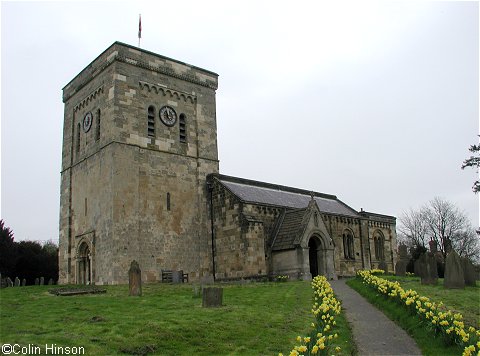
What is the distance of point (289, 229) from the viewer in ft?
106

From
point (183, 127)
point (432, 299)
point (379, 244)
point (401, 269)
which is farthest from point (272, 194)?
point (432, 299)

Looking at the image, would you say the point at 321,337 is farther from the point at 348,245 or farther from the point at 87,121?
the point at 348,245

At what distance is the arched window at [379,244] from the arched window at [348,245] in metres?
5.62

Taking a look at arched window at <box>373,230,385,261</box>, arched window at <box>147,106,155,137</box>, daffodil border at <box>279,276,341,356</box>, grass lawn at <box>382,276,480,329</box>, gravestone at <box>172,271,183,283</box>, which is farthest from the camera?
arched window at <box>373,230,385,261</box>

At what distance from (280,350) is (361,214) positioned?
36229 mm

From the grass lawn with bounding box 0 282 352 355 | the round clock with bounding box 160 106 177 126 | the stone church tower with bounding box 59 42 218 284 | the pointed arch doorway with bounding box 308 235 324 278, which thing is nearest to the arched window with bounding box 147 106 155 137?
the stone church tower with bounding box 59 42 218 284

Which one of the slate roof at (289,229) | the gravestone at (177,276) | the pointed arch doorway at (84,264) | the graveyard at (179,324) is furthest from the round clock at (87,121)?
the graveyard at (179,324)

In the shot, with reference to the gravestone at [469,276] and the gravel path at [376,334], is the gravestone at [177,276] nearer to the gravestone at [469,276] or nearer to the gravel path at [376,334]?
the gravel path at [376,334]

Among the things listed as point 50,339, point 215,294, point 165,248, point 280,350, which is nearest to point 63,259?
point 165,248

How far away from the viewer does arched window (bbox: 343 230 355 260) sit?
40.0 meters

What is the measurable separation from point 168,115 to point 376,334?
2442cm

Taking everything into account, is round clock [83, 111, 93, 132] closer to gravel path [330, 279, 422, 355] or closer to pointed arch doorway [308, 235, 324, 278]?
pointed arch doorway [308, 235, 324, 278]

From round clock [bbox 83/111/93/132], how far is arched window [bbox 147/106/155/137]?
401 cm

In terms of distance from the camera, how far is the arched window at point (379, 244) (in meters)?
45.7
